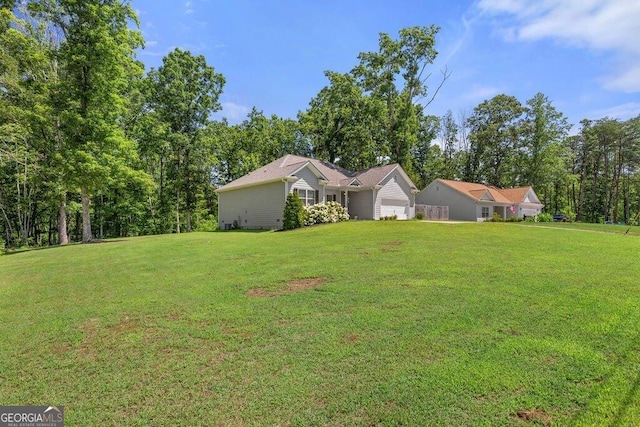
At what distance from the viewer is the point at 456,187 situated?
3553 cm

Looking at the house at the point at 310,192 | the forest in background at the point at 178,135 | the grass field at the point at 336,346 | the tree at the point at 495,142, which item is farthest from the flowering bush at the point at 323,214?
the tree at the point at 495,142

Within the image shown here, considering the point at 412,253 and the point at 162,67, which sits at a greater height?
the point at 162,67

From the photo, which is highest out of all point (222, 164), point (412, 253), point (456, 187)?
point (222, 164)

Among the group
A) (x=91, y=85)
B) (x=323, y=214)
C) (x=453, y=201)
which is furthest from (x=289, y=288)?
(x=453, y=201)

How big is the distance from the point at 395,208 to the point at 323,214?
27.8 ft

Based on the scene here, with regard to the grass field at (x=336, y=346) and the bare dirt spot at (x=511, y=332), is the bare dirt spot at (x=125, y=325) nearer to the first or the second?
the grass field at (x=336, y=346)

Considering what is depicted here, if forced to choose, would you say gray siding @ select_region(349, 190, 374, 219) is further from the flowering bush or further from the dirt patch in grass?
the dirt patch in grass

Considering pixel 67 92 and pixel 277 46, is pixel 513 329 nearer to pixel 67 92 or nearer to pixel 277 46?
pixel 277 46

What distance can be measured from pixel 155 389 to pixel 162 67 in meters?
34.5

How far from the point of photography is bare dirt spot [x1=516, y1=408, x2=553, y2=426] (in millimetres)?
2922

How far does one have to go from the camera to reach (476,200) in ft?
111

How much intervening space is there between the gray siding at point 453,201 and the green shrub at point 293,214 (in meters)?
20.5

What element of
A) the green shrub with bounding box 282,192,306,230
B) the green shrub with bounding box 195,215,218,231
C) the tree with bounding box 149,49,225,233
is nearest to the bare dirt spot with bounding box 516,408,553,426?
the green shrub with bounding box 282,192,306,230

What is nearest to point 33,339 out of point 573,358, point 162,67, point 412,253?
point 573,358
